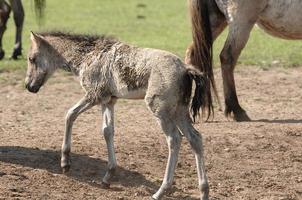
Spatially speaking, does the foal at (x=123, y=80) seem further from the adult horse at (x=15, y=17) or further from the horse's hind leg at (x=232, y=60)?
the adult horse at (x=15, y=17)

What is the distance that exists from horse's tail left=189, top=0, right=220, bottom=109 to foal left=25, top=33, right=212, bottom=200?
8.62 ft

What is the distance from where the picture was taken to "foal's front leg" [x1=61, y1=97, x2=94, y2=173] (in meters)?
7.69

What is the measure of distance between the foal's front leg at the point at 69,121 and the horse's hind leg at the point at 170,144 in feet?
2.72

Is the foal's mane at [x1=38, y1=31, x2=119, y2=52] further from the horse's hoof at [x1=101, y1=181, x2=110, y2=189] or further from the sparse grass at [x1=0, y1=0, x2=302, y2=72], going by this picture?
the sparse grass at [x1=0, y1=0, x2=302, y2=72]

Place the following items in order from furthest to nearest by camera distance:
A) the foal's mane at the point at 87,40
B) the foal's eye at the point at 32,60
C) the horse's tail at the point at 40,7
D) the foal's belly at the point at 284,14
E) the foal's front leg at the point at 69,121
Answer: the foal's belly at the point at 284,14
the horse's tail at the point at 40,7
the foal's eye at the point at 32,60
the foal's mane at the point at 87,40
the foal's front leg at the point at 69,121

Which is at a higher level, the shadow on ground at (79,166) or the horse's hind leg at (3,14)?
the shadow on ground at (79,166)

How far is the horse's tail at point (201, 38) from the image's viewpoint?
1045cm

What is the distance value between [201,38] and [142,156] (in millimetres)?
2438

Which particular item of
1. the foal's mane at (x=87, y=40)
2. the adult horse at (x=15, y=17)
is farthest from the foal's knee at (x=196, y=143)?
the adult horse at (x=15, y=17)

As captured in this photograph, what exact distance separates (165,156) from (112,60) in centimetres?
Result: 146

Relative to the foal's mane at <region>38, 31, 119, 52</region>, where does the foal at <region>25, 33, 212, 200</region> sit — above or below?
below

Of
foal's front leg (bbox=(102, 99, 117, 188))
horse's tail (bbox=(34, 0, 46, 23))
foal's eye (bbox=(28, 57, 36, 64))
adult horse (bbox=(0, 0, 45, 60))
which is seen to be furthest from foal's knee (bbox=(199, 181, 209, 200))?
adult horse (bbox=(0, 0, 45, 60))

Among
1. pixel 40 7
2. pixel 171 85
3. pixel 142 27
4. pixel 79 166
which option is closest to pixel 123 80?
pixel 171 85

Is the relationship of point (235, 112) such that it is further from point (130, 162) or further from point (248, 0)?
point (130, 162)
